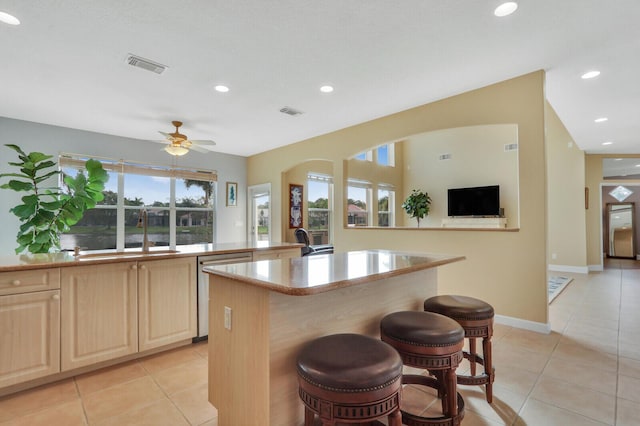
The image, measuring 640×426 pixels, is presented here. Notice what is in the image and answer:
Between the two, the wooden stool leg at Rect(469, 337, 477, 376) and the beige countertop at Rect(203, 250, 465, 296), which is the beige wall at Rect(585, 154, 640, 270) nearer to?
the wooden stool leg at Rect(469, 337, 477, 376)

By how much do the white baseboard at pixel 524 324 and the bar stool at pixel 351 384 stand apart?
2.77 metres

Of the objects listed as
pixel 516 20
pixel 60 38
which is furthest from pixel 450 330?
pixel 60 38

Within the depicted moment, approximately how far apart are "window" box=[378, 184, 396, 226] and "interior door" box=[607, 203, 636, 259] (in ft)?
22.1

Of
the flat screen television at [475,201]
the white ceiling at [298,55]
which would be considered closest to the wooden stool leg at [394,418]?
the white ceiling at [298,55]

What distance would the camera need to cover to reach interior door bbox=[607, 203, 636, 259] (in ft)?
29.2

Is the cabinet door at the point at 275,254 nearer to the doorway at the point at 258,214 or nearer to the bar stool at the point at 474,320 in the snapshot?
the bar stool at the point at 474,320

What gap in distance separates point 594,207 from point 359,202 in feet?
18.1

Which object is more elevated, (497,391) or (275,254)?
(275,254)

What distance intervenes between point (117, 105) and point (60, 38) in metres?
1.64

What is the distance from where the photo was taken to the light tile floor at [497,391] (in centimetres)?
186

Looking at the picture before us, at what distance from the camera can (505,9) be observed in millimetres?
2291

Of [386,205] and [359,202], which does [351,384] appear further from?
[386,205]

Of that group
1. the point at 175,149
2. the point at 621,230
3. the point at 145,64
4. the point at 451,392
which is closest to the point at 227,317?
the point at 451,392

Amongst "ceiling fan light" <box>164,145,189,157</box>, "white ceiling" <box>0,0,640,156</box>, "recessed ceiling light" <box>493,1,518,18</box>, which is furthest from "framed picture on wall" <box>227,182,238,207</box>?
"recessed ceiling light" <box>493,1,518,18</box>
